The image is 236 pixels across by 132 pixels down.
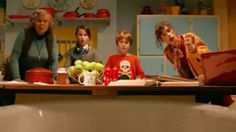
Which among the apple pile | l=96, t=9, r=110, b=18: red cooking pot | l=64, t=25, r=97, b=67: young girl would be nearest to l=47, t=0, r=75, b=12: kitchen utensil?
l=96, t=9, r=110, b=18: red cooking pot

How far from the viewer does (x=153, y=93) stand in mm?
2020

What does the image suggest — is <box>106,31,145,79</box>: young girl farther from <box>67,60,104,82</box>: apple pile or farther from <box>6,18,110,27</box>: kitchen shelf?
<box>6,18,110,27</box>: kitchen shelf

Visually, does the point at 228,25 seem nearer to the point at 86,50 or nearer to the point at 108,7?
the point at 108,7

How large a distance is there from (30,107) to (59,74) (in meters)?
0.50

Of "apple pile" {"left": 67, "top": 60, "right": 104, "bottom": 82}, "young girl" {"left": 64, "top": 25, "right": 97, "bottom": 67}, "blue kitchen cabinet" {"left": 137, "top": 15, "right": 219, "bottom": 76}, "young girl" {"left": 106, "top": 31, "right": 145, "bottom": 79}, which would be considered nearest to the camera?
"apple pile" {"left": 67, "top": 60, "right": 104, "bottom": 82}

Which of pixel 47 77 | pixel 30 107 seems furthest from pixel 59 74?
pixel 30 107

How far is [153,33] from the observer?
481 cm

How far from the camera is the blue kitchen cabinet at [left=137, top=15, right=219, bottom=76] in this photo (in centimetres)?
479

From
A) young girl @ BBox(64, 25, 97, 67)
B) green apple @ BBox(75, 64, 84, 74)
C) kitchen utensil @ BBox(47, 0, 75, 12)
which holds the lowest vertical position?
green apple @ BBox(75, 64, 84, 74)

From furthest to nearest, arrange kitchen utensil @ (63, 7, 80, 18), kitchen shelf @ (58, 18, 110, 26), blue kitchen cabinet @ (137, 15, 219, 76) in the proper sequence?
1. kitchen shelf @ (58, 18, 110, 26)
2. kitchen utensil @ (63, 7, 80, 18)
3. blue kitchen cabinet @ (137, 15, 219, 76)

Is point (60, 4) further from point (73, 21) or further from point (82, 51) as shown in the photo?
point (82, 51)

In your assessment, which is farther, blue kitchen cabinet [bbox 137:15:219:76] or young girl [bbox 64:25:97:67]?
blue kitchen cabinet [bbox 137:15:219:76]

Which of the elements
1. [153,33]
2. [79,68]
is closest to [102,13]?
[153,33]

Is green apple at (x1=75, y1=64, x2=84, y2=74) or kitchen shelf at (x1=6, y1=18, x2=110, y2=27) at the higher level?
kitchen shelf at (x1=6, y1=18, x2=110, y2=27)
